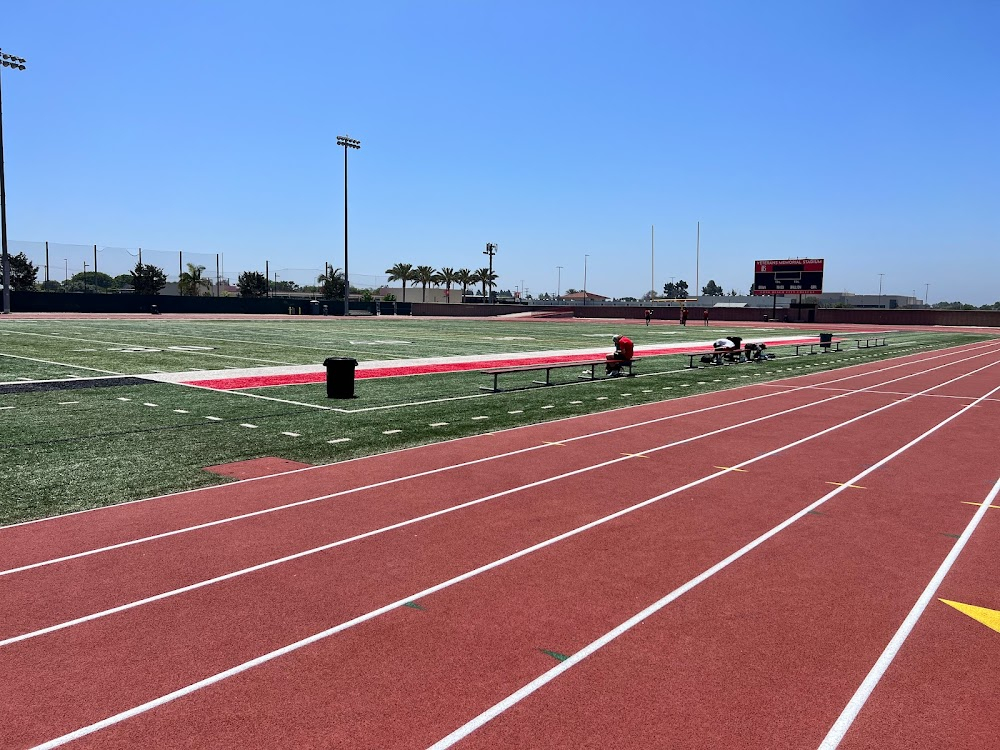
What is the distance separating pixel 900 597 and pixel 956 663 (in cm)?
110

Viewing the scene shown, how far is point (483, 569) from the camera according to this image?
627 centimetres

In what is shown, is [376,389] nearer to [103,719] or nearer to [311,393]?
[311,393]

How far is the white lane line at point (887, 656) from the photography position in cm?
404

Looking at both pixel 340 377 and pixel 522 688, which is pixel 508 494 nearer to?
pixel 522 688

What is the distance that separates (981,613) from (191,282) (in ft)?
308

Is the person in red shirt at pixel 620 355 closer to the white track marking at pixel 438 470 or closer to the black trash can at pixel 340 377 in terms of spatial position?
the white track marking at pixel 438 470

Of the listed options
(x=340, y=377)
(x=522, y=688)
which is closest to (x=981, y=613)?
(x=522, y=688)

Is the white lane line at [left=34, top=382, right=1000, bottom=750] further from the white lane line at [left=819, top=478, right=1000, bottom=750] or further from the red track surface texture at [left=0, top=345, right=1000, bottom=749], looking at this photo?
the white lane line at [left=819, top=478, right=1000, bottom=750]

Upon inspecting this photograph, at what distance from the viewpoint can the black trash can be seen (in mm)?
15453

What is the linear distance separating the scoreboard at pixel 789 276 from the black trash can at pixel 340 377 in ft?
235

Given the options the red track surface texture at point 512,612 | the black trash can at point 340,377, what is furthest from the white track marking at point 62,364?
the red track surface texture at point 512,612

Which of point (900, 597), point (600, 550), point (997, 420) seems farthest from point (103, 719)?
point (997, 420)

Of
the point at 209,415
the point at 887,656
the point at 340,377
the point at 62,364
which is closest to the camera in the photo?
the point at 887,656

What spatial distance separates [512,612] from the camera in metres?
5.44
